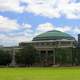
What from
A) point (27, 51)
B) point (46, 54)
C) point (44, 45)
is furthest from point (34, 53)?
point (44, 45)

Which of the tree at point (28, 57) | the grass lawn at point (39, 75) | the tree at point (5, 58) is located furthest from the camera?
the tree at point (5, 58)

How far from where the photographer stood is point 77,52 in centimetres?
15412

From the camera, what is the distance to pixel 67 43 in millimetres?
191250

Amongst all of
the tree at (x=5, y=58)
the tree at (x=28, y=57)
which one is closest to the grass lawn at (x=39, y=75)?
the tree at (x=28, y=57)

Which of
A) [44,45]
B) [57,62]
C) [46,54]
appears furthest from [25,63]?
[44,45]

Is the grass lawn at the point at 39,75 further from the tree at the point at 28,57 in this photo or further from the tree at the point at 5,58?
the tree at the point at 5,58

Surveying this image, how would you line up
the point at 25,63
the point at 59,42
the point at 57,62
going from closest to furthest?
1. the point at 25,63
2. the point at 57,62
3. the point at 59,42

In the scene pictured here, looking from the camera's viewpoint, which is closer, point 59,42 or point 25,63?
point 25,63

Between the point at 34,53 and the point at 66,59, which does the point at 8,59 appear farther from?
the point at 66,59

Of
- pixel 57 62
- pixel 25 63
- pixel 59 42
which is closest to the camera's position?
pixel 25 63

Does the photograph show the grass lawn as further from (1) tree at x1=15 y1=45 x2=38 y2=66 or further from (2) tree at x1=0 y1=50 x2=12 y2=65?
(2) tree at x1=0 y1=50 x2=12 y2=65

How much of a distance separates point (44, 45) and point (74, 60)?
44467 millimetres

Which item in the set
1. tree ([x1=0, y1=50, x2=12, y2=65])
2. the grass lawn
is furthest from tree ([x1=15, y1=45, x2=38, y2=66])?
the grass lawn

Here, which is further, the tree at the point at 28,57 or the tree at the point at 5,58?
the tree at the point at 5,58
